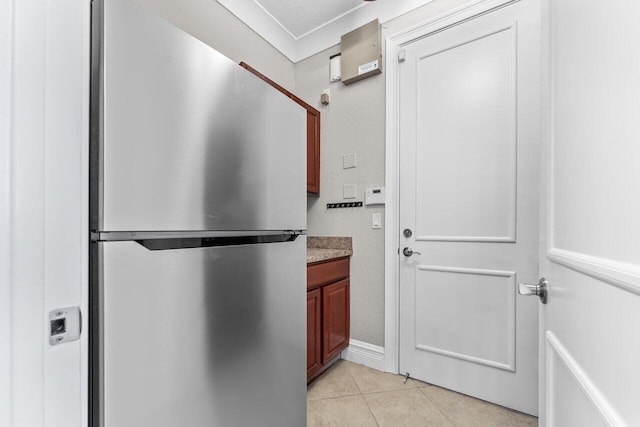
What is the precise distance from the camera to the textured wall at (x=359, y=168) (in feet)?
6.54

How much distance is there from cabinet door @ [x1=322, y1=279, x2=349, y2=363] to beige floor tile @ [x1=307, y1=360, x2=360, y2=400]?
12 cm

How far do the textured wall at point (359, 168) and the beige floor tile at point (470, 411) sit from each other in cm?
49

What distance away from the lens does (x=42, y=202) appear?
1.53ft

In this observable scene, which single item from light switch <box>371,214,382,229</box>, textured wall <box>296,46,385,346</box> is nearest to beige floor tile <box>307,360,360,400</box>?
textured wall <box>296,46,385,346</box>

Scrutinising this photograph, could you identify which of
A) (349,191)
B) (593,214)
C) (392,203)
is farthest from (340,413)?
(593,214)

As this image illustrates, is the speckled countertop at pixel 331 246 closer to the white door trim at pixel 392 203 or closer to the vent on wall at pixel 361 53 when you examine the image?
the white door trim at pixel 392 203

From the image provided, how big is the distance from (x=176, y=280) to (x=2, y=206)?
35cm

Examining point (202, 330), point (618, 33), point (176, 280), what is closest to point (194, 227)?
point (176, 280)

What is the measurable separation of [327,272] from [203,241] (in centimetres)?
119

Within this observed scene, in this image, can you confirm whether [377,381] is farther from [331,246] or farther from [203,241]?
[203,241]

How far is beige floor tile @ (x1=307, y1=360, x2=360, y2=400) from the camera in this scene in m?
1.67

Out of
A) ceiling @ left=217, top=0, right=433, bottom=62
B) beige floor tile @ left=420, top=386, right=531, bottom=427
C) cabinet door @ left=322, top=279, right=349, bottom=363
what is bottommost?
beige floor tile @ left=420, top=386, right=531, bottom=427

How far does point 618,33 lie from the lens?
426 mm

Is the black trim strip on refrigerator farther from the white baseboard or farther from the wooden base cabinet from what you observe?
the white baseboard
